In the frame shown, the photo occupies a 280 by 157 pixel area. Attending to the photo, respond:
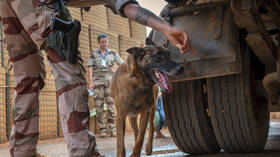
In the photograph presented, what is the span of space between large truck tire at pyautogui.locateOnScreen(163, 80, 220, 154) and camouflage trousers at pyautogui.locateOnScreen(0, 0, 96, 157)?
3.34ft

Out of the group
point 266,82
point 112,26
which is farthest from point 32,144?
point 112,26

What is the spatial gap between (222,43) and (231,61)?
147mm

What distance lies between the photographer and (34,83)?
2756 mm

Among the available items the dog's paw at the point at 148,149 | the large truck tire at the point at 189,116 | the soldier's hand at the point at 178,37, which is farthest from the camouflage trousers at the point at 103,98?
the soldier's hand at the point at 178,37

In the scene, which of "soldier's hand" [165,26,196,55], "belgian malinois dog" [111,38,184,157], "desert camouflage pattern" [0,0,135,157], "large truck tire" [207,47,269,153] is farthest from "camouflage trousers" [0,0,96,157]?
"large truck tire" [207,47,269,153]

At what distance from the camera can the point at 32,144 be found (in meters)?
2.68

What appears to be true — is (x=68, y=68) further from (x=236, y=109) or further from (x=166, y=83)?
(x=236, y=109)

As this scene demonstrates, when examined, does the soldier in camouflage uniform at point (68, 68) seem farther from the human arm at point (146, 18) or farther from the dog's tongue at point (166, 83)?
the dog's tongue at point (166, 83)

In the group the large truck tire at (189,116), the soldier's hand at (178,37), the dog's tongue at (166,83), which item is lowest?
the large truck tire at (189,116)

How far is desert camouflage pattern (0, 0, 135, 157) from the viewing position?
217cm

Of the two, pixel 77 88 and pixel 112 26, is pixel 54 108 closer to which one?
pixel 112 26

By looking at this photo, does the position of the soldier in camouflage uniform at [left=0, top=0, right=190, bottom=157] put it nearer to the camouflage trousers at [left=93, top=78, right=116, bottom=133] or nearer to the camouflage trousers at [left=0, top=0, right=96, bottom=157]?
the camouflage trousers at [left=0, top=0, right=96, bottom=157]

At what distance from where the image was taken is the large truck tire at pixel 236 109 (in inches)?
112

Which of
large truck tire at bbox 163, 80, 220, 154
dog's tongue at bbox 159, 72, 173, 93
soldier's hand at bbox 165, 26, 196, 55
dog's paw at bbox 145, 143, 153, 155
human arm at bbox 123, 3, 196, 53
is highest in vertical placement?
human arm at bbox 123, 3, 196, 53
